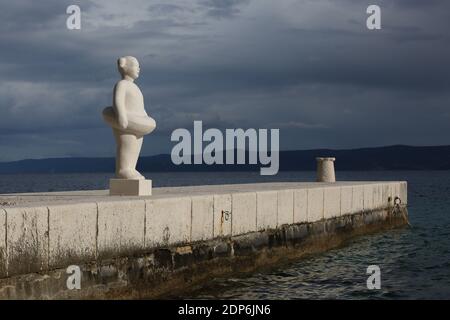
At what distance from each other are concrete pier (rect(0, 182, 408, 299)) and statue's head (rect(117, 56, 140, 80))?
2204mm

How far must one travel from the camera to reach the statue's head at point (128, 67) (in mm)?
12406

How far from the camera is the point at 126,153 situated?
1242 centimetres

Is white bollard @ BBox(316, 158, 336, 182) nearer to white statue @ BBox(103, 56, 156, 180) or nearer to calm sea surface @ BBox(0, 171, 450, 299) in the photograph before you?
calm sea surface @ BBox(0, 171, 450, 299)

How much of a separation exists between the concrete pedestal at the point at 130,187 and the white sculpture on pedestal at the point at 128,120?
51 mm

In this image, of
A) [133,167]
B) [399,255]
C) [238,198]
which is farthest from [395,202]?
[133,167]

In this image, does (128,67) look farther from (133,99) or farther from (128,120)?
(128,120)

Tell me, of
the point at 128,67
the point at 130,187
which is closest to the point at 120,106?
the point at 128,67

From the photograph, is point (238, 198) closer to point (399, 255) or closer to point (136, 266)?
point (136, 266)

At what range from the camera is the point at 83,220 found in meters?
9.34

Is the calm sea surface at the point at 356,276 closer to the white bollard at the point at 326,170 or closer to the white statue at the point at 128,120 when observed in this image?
the white statue at the point at 128,120

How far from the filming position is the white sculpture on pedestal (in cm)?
1212

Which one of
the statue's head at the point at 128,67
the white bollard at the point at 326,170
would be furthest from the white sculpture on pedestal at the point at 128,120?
the white bollard at the point at 326,170

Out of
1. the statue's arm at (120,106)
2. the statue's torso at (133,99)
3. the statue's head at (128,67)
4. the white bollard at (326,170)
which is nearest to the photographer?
the statue's arm at (120,106)

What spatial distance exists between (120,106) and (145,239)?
2.61 metres
